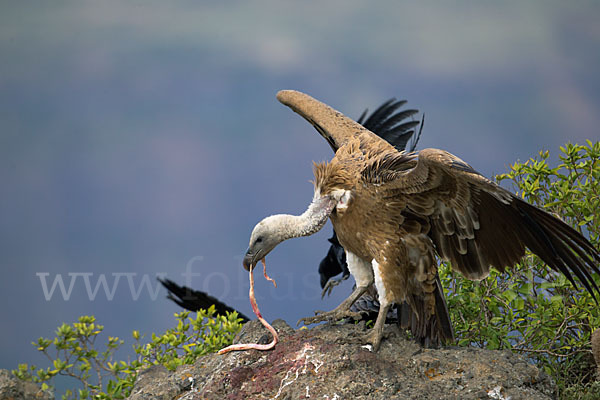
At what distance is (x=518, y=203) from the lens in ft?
11.5

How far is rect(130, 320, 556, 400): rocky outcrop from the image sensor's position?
3357mm

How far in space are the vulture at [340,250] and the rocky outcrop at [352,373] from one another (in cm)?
137

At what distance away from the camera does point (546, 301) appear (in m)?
4.88

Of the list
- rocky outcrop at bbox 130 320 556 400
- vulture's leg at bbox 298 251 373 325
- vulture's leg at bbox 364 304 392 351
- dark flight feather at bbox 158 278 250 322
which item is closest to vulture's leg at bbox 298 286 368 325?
vulture's leg at bbox 298 251 373 325

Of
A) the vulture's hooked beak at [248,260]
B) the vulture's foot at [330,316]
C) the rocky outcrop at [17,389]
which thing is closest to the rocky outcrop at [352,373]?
the vulture's foot at [330,316]

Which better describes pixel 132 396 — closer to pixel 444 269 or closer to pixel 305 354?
pixel 305 354

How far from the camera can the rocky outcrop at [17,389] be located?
4746mm

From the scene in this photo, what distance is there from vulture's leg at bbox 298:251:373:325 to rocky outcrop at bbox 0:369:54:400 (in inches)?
89.6

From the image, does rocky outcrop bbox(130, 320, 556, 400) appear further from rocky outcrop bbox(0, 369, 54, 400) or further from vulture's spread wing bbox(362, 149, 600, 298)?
rocky outcrop bbox(0, 369, 54, 400)

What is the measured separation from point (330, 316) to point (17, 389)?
2.48 meters

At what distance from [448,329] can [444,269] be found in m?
1.17

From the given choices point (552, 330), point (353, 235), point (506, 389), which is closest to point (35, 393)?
point (353, 235)

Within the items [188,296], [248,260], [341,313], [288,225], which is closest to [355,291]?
[341,313]

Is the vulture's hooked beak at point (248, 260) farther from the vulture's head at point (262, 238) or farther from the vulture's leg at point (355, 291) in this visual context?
the vulture's leg at point (355, 291)
